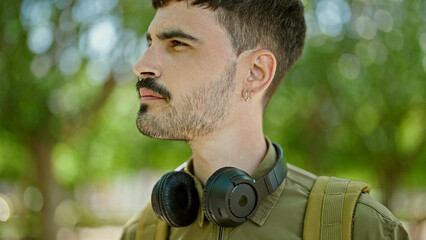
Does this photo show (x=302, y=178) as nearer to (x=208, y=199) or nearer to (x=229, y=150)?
(x=229, y=150)

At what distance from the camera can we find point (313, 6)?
25.9 feet

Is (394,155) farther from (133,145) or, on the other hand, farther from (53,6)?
(133,145)

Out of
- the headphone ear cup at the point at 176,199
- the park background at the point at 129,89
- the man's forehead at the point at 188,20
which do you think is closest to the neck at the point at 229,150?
the headphone ear cup at the point at 176,199

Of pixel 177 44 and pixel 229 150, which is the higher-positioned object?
pixel 177 44

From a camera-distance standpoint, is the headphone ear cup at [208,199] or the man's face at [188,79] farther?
the man's face at [188,79]

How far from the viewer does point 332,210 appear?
199 centimetres

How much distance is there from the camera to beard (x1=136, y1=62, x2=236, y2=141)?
2.16 meters

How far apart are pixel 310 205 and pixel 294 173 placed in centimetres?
28

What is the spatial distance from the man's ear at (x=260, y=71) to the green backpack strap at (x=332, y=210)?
54cm

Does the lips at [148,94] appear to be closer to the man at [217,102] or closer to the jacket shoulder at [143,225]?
the man at [217,102]

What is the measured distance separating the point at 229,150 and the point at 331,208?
0.52 meters

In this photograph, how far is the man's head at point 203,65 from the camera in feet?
7.09

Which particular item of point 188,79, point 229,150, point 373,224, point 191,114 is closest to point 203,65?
point 188,79

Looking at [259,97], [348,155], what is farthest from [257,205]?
[348,155]
